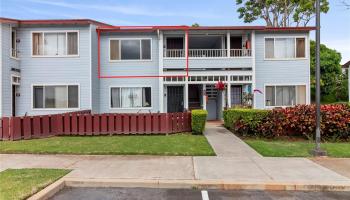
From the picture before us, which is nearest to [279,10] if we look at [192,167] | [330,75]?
[330,75]

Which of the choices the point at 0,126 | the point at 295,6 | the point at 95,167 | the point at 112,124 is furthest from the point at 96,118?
the point at 295,6

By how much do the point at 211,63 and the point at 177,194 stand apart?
48.0ft

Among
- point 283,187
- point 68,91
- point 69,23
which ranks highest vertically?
point 69,23

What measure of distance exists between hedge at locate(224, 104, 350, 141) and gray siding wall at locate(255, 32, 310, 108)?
640cm

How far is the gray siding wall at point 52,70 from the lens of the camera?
19.9 metres

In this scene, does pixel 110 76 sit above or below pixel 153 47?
below

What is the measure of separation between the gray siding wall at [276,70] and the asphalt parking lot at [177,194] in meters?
14.5

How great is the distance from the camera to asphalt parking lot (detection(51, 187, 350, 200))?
6.73 metres

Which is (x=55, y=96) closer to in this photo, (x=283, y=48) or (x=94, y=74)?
(x=94, y=74)

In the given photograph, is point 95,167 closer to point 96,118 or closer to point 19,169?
point 19,169

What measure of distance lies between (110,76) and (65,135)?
664cm

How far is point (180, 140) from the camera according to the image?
1362 centimetres

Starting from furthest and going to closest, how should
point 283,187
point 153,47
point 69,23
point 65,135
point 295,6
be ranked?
point 295,6, point 153,47, point 69,23, point 65,135, point 283,187

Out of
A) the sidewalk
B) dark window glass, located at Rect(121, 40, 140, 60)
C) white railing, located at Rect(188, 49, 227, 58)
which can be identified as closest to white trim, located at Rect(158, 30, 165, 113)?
dark window glass, located at Rect(121, 40, 140, 60)
